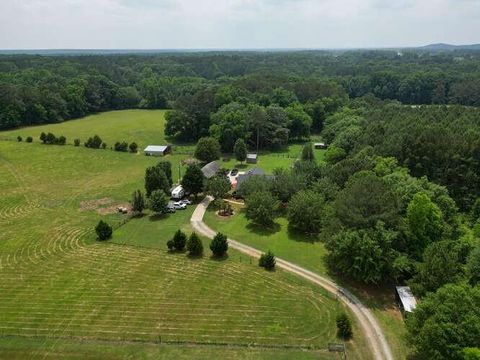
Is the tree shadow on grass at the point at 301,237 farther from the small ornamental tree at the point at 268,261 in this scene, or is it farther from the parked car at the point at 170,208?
the parked car at the point at 170,208

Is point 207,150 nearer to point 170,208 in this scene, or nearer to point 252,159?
point 252,159

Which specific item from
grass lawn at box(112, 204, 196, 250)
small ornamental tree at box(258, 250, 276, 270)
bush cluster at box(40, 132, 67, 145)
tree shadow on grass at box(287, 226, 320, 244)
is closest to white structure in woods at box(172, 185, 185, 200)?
grass lawn at box(112, 204, 196, 250)

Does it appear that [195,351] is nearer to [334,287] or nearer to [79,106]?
[334,287]

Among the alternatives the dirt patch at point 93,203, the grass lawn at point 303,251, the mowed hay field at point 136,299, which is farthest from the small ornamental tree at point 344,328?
the dirt patch at point 93,203

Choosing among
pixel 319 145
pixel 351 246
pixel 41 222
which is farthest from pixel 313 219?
pixel 319 145

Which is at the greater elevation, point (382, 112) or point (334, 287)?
point (382, 112)

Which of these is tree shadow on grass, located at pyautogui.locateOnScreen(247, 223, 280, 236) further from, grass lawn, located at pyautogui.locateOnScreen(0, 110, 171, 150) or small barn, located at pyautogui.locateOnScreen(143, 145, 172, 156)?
grass lawn, located at pyautogui.locateOnScreen(0, 110, 171, 150)
